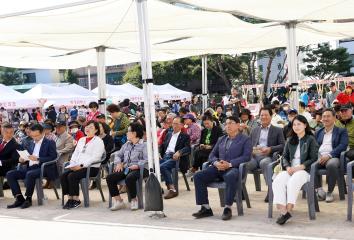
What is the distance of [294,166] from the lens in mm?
6090

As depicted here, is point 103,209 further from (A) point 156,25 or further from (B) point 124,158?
(A) point 156,25

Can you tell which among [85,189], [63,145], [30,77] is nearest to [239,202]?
[85,189]

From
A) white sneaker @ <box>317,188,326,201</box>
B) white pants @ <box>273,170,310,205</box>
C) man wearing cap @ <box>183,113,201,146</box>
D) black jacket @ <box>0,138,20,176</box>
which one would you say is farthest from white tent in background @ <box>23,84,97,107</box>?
white pants @ <box>273,170,310,205</box>

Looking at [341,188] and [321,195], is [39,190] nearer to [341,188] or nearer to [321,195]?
[321,195]

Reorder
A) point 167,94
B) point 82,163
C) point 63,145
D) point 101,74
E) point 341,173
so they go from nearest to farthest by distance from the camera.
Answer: point 341,173 → point 82,163 → point 63,145 → point 101,74 → point 167,94

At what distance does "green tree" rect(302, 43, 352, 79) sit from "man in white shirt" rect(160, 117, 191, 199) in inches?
1358

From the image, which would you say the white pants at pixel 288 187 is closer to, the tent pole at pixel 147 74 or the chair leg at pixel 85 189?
the tent pole at pixel 147 74

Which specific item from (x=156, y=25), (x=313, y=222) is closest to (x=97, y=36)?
(x=156, y=25)

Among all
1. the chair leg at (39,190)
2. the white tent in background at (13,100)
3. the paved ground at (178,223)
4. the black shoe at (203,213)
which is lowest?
the paved ground at (178,223)

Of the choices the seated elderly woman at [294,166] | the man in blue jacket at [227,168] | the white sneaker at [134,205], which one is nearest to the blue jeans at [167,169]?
the white sneaker at [134,205]

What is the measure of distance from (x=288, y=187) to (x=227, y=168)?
→ 3.09 ft

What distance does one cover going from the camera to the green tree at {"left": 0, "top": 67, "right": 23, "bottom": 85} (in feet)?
227

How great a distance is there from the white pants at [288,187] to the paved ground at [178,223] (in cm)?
29

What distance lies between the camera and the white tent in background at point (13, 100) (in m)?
20.9
